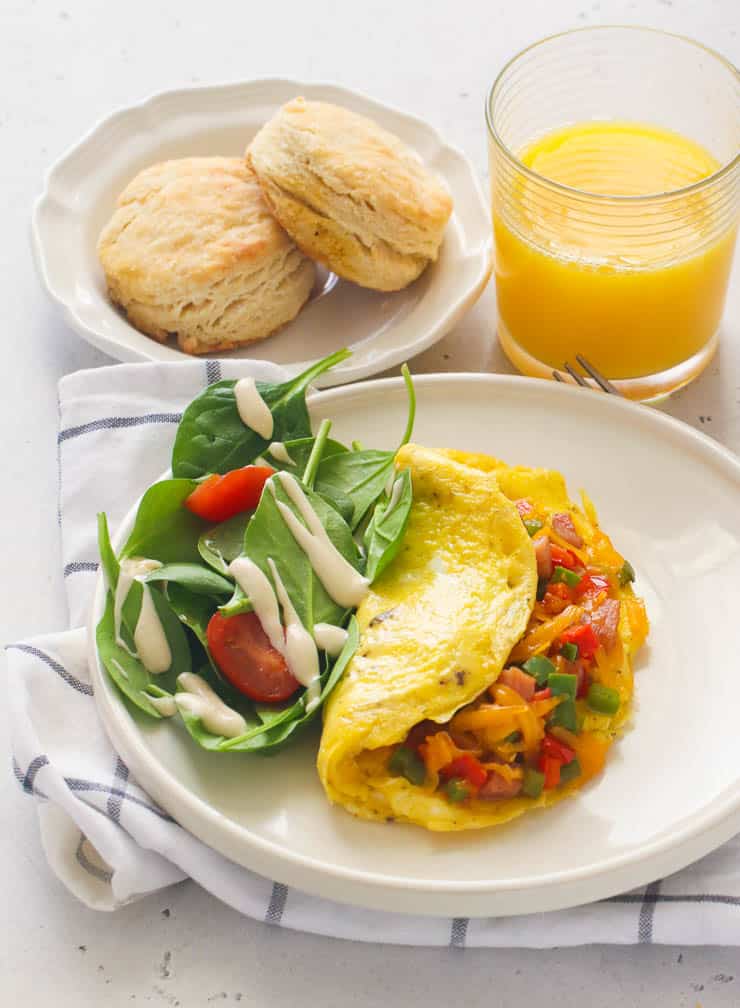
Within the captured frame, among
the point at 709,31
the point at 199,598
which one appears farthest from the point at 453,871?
the point at 709,31

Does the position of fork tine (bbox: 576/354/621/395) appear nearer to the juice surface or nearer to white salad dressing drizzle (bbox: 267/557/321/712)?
the juice surface

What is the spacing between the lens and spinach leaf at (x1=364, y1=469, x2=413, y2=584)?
9.16ft

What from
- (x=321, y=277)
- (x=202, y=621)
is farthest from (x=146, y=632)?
(x=321, y=277)

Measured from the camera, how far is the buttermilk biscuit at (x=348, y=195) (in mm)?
3553

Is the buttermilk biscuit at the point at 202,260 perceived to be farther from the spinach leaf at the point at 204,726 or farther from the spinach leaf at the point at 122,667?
the spinach leaf at the point at 204,726

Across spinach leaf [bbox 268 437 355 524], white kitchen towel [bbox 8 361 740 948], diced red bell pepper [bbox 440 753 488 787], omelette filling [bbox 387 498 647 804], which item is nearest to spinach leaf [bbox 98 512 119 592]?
A: white kitchen towel [bbox 8 361 740 948]

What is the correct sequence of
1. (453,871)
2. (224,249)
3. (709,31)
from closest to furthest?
(453,871)
(224,249)
(709,31)

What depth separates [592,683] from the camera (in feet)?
8.80

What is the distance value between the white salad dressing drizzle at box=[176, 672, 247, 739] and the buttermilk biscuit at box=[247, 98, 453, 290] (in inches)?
60.8

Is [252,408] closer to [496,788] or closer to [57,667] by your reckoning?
[57,667]

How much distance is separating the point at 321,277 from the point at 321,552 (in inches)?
60.4

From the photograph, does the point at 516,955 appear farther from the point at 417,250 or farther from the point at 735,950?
the point at 417,250

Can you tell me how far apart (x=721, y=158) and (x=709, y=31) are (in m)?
1.67

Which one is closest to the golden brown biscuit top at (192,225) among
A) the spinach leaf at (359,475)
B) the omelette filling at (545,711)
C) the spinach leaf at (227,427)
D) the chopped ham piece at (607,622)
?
the spinach leaf at (227,427)
